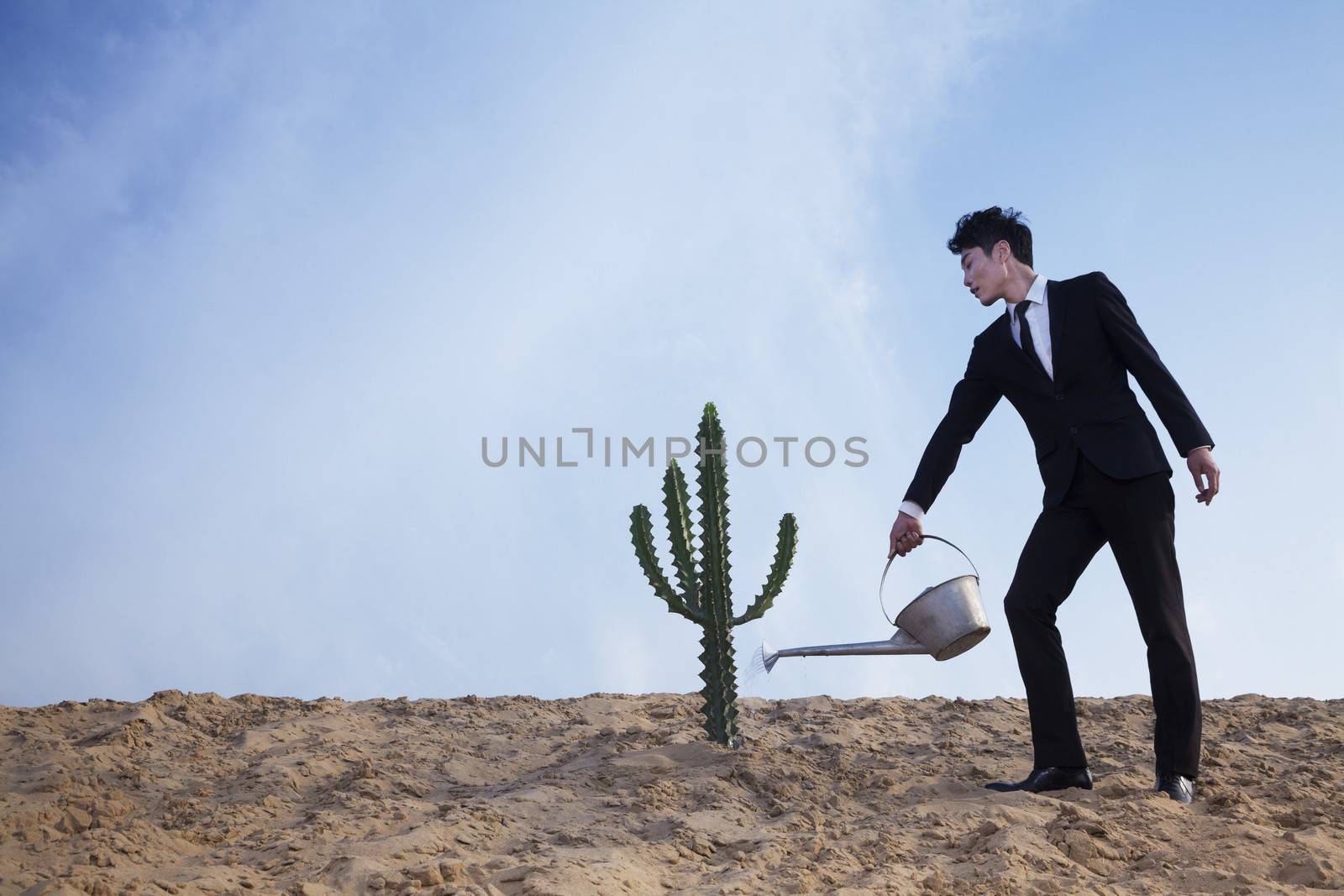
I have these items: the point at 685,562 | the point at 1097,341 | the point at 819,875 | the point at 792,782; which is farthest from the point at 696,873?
the point at 1097,341

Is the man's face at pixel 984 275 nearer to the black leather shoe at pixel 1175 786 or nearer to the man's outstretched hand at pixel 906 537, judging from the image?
the man's outstretched hand at pixel 906 537

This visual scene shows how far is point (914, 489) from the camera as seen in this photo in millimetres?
4652

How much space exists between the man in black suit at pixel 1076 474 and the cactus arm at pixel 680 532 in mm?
1050

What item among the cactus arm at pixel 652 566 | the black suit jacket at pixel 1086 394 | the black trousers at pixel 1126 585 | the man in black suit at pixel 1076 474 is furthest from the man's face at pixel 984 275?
the cactus arm at pixel 652 566

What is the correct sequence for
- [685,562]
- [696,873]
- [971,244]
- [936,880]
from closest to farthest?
[936,880] → [696,873] → [971,244] → [685,562]

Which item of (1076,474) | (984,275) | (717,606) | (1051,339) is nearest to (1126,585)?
(1076,474)

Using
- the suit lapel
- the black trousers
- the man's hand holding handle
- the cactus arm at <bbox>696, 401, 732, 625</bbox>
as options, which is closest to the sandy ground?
the black trousers

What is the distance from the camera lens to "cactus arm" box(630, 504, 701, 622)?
16.8 feet

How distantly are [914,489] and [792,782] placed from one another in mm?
1366

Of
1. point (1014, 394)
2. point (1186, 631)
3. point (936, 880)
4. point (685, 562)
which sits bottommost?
point (936, 880)

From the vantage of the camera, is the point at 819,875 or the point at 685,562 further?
the point at 685,562

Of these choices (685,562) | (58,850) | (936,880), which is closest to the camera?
(936,880)

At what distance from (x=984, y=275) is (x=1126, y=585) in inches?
54.9

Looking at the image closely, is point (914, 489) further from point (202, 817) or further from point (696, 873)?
point (202, 817)
